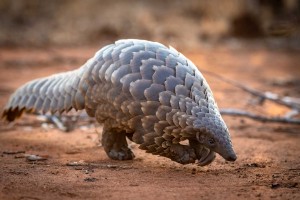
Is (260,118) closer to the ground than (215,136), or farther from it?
closer to the ground

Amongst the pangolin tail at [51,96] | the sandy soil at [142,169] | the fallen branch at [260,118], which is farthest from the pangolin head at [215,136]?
the fallen branch at [260,118]

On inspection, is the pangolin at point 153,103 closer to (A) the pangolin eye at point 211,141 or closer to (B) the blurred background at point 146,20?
(A) the pangolin eye at point 211,141

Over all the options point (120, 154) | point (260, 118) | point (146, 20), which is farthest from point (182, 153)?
point (146, 20)

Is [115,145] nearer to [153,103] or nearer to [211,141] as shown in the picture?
[153,103]

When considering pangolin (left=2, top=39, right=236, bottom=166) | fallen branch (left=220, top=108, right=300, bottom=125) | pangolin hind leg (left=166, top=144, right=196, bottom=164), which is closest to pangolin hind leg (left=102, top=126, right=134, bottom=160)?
pangolin (left=2, top=39, right=236, bottom=166)

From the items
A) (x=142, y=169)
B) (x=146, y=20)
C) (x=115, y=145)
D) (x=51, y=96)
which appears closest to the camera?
(x=142, y=169)

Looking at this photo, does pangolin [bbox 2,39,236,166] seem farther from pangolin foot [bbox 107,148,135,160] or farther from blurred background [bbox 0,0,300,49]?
blurred background [bbox 0,0,300,49]

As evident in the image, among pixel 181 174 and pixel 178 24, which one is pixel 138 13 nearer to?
pixel 178 24

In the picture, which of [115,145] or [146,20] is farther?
[146,20]
